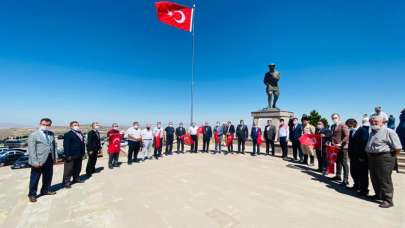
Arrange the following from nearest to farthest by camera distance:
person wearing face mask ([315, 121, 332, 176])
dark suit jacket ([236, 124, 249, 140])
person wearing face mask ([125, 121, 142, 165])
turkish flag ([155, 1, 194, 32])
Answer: person wearing face mask ([315, 121, 332, 176]) < person wearing face mask ([125, 121, 142, 165]) < dark suit jacket ([236, 124, 249, 140]) < turkish flag ([155, 1, 194, 32])

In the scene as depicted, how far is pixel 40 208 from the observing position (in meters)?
3.60

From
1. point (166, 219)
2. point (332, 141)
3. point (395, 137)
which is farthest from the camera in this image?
point (332, 141)

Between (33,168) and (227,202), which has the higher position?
(33,168)

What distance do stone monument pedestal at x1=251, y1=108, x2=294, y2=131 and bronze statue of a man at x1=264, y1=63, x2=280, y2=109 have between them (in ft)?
1.90

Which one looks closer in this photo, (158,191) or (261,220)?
(261,220)

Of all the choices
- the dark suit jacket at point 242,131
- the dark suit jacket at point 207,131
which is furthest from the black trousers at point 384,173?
the dark suit jacket at point 207,131

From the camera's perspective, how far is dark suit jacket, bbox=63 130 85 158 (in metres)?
5.02

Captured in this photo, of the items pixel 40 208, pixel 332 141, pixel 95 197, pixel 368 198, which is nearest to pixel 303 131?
pixel 332 141

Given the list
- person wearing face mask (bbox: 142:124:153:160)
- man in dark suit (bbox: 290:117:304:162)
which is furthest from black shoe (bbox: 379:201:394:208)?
person wearing face mask (bbox: 142:124:153:160)

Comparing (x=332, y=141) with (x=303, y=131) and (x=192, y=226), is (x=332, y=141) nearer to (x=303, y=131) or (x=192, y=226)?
(x=303, y=131)

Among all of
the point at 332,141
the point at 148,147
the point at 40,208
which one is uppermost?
the point at 332,141

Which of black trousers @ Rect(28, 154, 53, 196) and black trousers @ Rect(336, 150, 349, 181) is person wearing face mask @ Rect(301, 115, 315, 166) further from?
black trousers @ Rect(28, 154, 53, 196)

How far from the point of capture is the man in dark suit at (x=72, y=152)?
4944 mm

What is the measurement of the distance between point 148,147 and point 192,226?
607cm
